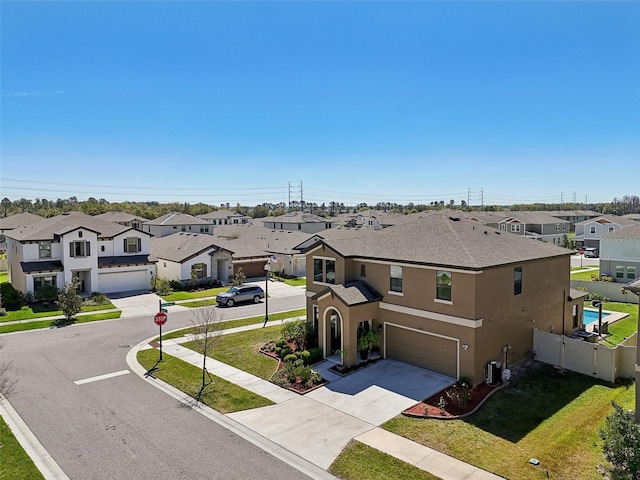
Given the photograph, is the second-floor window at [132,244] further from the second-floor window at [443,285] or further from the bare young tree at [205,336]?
the second-floor window at [443,285]

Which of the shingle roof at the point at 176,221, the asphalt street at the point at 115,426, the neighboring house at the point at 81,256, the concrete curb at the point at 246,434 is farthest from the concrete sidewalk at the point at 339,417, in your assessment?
the shingle roof at the point at 176,221

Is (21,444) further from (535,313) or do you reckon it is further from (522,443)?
(535,313)

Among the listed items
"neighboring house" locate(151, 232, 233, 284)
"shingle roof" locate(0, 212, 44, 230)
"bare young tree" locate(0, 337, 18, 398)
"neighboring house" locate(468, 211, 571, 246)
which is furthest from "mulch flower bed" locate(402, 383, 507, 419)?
"shingle roof" locate(0, 212, 44, 230)

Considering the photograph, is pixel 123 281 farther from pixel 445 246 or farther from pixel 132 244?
pixel 445 246

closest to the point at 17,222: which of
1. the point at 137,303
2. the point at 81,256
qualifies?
the point at 81,256

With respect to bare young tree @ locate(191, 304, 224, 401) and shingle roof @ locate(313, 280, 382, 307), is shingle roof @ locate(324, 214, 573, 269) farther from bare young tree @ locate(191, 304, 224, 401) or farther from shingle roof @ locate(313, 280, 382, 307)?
bare young tree @ locate(191, 304, 224, 401)

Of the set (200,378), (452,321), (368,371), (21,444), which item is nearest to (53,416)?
(21,444)
